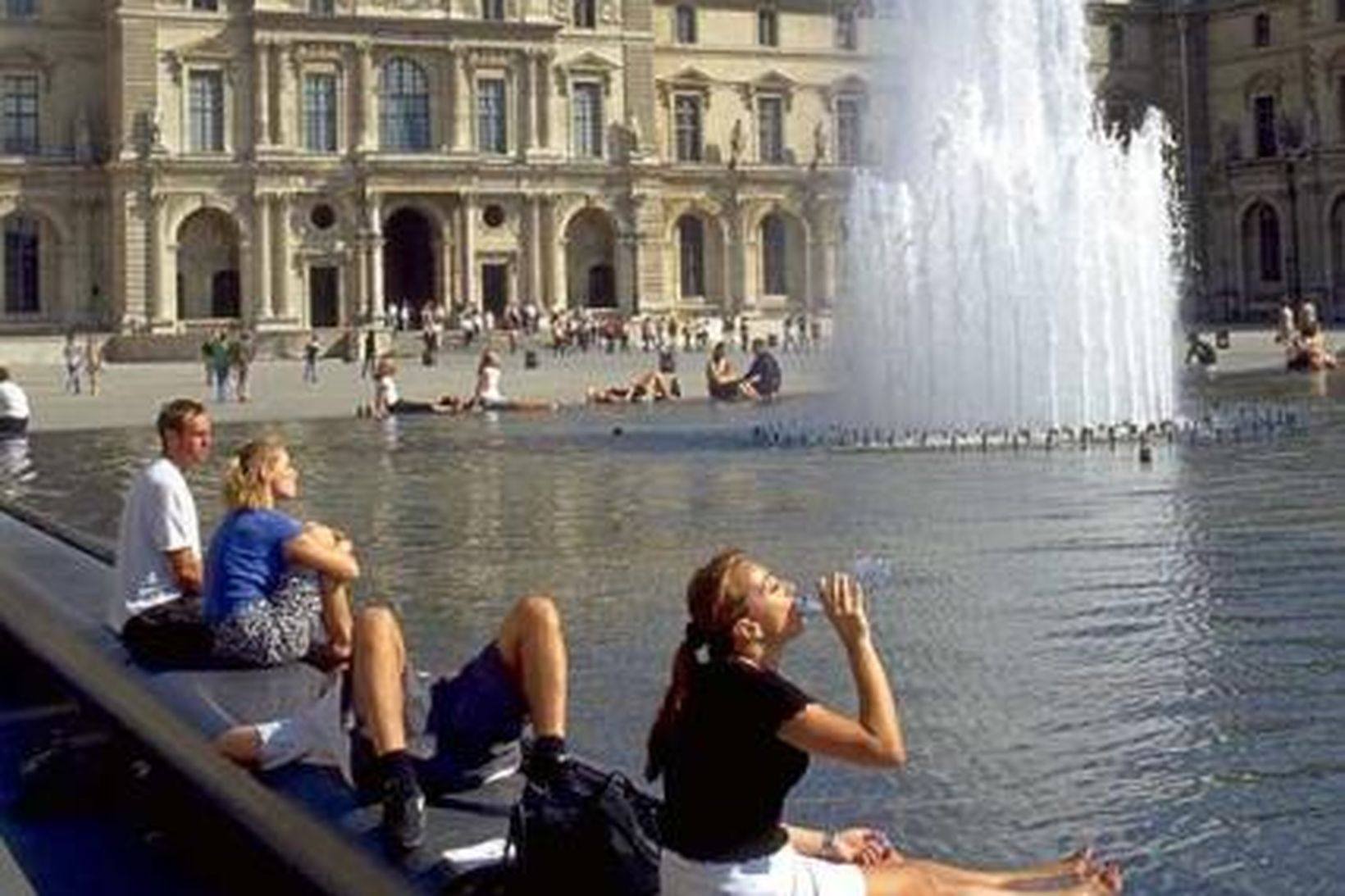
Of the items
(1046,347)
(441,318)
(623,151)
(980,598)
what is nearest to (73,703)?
(980,598)

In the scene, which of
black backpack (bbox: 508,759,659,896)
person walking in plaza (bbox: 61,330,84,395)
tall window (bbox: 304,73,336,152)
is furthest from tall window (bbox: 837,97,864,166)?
black backpack (bbox: 508,759,659,896)

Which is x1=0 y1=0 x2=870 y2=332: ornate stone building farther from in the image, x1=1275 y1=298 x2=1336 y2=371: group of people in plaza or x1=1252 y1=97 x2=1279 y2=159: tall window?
x1=1275 y1=298 x2=1336 y2=371: group of people in plaza

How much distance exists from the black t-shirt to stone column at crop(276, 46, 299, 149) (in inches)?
2383

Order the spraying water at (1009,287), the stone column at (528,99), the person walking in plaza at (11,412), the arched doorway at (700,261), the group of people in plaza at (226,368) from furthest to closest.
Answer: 1. the arched doorway at (700,261)
2. the stone column at (528,99)
3. the group of people in plaza at (226,368)
4. the person walking in plaza at (11,412)
5. the spraying water at (1009,287)

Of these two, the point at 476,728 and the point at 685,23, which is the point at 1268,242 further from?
the point at 476,728

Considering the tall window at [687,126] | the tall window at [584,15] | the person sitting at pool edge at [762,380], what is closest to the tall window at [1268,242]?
the tall window at [687,126]

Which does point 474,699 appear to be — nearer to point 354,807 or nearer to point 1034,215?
point 354,807

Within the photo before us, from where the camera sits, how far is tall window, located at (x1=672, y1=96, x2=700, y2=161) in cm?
7231

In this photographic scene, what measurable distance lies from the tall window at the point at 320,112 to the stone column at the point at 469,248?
459cm

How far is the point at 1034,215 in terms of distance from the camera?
26547 millimetres

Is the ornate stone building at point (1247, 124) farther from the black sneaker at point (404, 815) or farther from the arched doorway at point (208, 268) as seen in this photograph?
the black sneaker at point (404, 815)

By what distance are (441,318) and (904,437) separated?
40645mm

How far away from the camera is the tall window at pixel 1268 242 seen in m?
76.2

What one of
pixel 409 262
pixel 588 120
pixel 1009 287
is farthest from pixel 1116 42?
pixel 1009 287
